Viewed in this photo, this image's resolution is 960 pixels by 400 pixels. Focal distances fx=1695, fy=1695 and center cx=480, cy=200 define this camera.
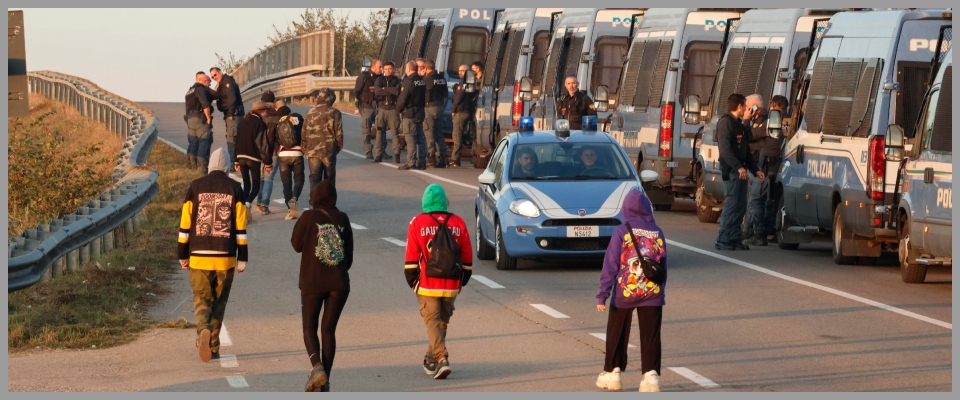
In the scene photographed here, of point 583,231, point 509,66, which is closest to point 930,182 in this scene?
point 583,231

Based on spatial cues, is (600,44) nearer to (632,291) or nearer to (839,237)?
(839,237)

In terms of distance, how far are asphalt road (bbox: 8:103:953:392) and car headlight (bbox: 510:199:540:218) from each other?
2.03ft

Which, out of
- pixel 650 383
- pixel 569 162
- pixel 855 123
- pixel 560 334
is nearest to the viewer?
pixel 650 383

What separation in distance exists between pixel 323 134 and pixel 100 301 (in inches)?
308

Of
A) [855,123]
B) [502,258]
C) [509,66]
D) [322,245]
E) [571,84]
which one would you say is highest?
[509,66]

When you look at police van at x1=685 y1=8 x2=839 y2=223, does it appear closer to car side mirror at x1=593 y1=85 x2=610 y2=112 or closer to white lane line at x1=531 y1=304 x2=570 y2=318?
car side mirror at x1=593 y1=85 x2=610 y2=112

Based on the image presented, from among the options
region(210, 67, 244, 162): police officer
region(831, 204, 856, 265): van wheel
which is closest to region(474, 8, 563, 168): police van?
region(210, 67, 244, 162): police officer

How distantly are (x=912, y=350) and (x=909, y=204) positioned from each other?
11.9 ft

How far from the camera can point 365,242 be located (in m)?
19.9

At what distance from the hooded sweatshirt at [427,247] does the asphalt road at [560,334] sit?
0.58 metres

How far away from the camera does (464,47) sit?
109 ft

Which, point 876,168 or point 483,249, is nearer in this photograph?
point 876,168

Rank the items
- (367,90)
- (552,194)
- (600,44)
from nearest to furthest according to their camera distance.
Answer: (552,194), (600,44), (367,90)

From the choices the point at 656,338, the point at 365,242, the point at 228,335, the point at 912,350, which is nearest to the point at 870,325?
the point at 912,350
